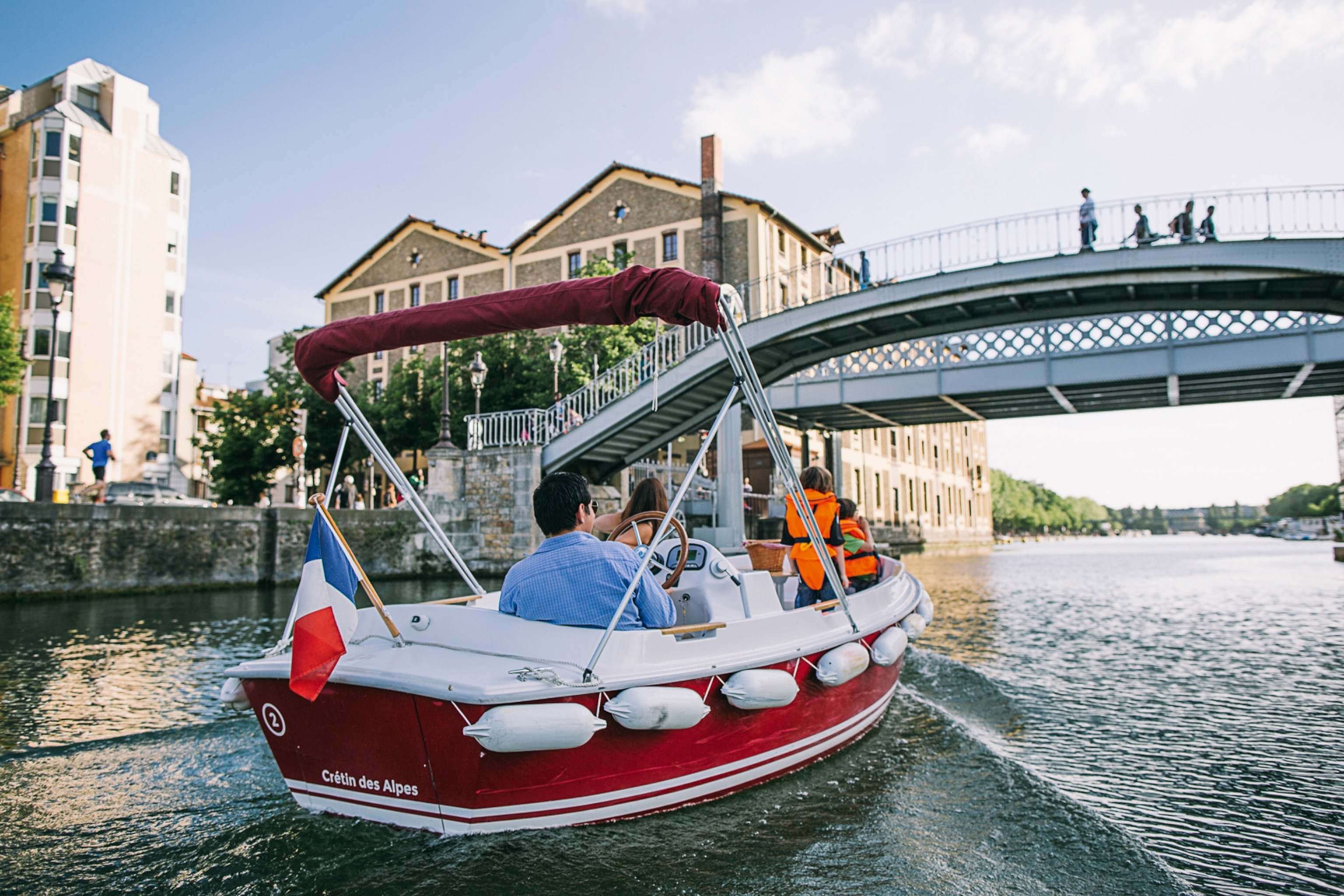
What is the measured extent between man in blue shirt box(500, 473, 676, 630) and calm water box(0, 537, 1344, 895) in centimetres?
90

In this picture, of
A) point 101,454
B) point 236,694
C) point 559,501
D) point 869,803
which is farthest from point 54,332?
point 869,803

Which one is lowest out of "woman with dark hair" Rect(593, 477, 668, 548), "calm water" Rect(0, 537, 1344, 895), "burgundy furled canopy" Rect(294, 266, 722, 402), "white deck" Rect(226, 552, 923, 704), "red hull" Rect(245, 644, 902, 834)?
"calm water" Rect(0, 537, 1344, 895)

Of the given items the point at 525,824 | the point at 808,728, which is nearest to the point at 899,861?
the point at 808,728

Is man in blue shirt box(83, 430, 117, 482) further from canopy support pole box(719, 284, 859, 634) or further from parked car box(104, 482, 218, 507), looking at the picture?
canopy support pole box(719, 284, 859, 634)

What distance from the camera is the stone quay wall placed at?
13977 mm

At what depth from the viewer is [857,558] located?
6574mm

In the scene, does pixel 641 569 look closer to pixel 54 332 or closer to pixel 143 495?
pixel 54 332

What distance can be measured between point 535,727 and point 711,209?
106ft

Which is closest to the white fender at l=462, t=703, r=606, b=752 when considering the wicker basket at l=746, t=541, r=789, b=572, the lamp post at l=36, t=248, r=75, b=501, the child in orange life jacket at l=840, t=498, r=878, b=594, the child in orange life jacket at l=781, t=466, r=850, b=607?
the child in orange life jacket at l=781, t=466, r=850, b=607

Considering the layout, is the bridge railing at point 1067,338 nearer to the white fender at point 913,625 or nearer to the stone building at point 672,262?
the stone building at point 672,262

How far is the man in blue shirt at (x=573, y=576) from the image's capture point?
356 centimetres

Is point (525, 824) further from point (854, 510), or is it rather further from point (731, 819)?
point (854, 510)

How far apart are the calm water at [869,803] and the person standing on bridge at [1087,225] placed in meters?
9.04

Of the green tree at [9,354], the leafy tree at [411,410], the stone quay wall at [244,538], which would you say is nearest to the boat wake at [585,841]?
the stone quay wall at [244,538]
